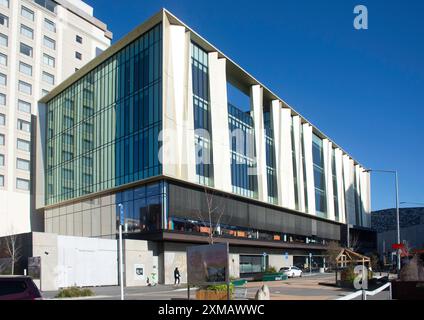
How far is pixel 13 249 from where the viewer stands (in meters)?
38.8

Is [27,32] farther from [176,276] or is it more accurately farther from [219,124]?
[176,276]

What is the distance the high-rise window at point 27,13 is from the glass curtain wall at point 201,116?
3203cm

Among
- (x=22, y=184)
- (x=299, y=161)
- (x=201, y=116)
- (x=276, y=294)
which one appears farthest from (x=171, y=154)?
(x=299, y=161)

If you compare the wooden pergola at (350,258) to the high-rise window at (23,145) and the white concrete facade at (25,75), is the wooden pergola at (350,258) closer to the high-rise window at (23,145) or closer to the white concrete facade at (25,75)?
the white concrete facade at (25,75)

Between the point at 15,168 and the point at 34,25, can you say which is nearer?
the point at 15,168

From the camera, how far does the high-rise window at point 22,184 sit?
6562 centimetres

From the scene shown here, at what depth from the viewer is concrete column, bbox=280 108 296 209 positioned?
6844cm

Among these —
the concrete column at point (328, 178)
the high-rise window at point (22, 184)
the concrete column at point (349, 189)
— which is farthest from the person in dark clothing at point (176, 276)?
the concrete column at point (349, 189)

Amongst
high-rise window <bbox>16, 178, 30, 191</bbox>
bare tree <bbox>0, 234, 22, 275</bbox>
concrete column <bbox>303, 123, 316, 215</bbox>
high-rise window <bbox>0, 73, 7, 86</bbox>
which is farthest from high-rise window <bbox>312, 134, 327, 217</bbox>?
bare tree <bbox>0, 234, 22, 275</bbox>

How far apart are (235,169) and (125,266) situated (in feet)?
60.4

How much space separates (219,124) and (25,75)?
32526 mm
